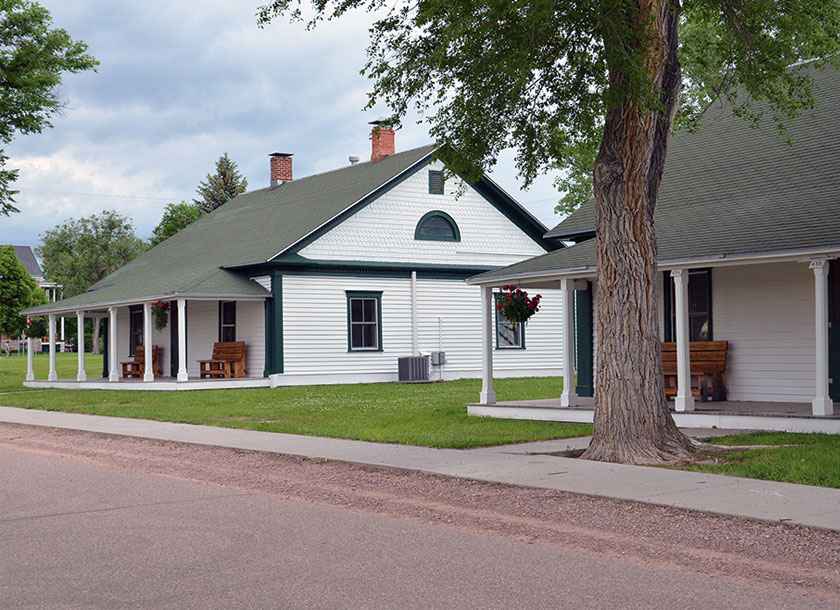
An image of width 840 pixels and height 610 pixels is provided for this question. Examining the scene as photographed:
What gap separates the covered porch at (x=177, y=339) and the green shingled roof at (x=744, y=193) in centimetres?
1240

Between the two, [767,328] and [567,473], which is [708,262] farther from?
[567,473]

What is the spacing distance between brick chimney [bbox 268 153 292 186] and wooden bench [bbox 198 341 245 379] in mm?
11006

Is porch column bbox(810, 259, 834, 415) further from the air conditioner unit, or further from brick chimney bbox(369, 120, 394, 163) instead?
brick chimney bbox(369, 120, 394, 163)

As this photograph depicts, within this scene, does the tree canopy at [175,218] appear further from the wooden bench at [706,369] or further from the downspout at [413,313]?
the wooden bench at [706,369]

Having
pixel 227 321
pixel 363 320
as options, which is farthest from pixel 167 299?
pixel 363 320

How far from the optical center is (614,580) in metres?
6.53

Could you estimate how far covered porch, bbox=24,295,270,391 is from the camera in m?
29.5

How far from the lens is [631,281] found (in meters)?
12.5

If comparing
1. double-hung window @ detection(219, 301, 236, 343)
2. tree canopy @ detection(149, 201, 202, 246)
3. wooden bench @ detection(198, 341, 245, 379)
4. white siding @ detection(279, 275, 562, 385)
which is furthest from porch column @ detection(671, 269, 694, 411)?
tree canopy @ detection(149, 201, 202, 246)

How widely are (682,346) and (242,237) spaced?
21599 millimetres

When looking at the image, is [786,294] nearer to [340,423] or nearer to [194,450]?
[340,423]

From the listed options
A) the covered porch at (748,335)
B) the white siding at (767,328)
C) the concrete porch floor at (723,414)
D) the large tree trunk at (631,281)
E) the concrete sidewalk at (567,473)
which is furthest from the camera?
the white siding at (767,328)

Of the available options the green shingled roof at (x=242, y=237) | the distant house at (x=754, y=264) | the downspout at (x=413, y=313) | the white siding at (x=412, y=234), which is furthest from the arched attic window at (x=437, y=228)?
the distant house at (x=754, y=264)

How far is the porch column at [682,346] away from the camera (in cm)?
1633
